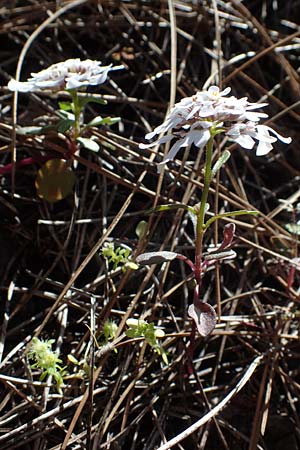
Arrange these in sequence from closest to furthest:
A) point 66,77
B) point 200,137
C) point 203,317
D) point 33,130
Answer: point 200,137 → point 203,317 → point 66,77 → point 33,130

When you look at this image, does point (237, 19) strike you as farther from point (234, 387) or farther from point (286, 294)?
point (234, 387)

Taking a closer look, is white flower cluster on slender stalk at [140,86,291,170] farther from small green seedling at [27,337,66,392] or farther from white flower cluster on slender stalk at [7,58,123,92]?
small green seedling at [27,337,66,392]

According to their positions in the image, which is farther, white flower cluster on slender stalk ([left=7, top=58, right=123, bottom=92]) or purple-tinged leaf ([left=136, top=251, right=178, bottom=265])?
white flower cluster on slender stalk ([left=7, top=58, right=123, bottom=92])

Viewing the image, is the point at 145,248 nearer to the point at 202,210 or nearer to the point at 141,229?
the point at 141,229

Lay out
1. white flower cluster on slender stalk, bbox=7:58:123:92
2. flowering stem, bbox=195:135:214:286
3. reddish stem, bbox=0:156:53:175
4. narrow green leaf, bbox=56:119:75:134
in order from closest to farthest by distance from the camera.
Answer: flowering stem, bbox=195:135:214:286, white flower cluster on slender stalk, bbox=7:58:123:92, narrow green leaf, bbox=56:119:75:134, reddish stem, bbox=0:156:53:175

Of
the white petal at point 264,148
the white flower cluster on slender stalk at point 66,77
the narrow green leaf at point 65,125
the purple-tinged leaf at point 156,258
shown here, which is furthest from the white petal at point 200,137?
the narrow green leaf at point 65,125

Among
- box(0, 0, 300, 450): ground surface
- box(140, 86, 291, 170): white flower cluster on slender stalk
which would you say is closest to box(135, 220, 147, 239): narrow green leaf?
box(0, 0, 300, 450): ground surface

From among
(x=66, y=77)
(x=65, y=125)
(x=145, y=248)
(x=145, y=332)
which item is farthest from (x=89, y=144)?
(x=145, y=332)

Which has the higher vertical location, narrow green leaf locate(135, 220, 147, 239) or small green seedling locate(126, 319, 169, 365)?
narrow green leaf locate(135, 220, 147, 239)
